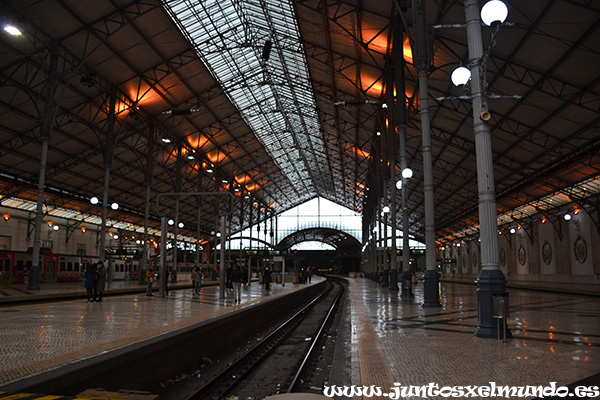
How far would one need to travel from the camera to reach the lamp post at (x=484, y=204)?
7.91 meters

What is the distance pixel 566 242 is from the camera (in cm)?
3578

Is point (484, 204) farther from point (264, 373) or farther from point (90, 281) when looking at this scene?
point (90, 281)

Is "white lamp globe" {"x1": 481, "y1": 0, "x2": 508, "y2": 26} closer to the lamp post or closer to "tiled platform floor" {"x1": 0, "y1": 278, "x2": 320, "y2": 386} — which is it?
the lamp post

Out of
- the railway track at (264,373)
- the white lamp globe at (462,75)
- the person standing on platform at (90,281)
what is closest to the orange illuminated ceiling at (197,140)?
the person standing on platform at (90,281)

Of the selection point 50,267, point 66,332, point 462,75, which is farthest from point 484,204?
point 50,267

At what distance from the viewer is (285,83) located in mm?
37000

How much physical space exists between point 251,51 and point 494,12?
1102 inches

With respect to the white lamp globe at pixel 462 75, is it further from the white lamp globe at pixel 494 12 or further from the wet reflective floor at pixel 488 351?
the wet reflective floor at pixel 488 351

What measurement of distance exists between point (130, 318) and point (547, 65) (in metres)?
21.0

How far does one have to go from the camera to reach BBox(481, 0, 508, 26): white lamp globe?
273 inches

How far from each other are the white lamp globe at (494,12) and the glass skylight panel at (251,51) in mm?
20179

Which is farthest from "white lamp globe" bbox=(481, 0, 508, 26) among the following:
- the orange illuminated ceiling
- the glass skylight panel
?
the orange illuminated ceiling

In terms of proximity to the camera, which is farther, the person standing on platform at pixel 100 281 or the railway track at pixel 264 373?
the person standing on platform at pixel 100 281

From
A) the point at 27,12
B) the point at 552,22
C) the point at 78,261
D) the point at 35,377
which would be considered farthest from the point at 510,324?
the point at 78,261
